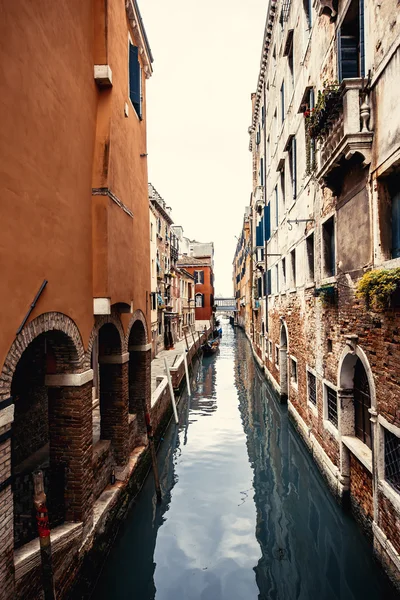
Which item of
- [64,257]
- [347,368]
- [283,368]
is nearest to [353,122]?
[347,368]

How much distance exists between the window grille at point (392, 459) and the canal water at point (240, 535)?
3.81 ft

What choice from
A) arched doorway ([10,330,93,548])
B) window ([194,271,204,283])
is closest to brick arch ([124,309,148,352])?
arched doorway ([10,330,93,548])

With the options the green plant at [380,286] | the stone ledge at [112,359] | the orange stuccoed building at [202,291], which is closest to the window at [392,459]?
the green plant at [380,286]

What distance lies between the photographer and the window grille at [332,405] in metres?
7.13

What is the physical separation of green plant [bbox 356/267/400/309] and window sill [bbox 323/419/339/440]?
2964mm

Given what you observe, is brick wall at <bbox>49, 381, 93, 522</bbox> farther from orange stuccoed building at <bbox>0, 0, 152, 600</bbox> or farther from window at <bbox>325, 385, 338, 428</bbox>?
window at <bbox>325, 385, 338, 428</bbox>

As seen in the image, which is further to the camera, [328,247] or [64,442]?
[328,247]

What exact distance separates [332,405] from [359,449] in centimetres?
156

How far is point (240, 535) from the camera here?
244 inches

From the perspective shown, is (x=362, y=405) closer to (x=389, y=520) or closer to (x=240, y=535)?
(x=389, y=520)

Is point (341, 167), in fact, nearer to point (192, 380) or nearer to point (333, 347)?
point (333, 347)

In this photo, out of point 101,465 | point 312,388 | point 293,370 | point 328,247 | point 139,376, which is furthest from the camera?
point 293,370

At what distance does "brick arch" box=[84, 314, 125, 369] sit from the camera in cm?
531

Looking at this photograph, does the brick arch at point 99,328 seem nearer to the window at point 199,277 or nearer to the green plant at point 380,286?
the green plant at point 380,286
